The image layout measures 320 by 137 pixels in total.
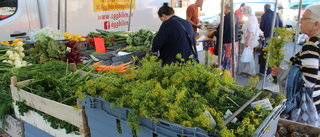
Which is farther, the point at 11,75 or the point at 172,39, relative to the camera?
the point at 172,39

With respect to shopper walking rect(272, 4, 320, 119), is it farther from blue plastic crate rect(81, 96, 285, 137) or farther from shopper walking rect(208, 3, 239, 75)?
shopper walking rect(208, 3, 239, 75)

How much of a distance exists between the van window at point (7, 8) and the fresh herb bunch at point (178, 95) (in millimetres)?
3518

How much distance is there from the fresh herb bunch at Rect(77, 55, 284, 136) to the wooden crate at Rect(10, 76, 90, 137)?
10.3 inches

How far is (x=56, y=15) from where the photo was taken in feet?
16.8

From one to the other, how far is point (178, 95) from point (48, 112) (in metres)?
1.33

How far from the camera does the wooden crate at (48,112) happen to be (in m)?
1.93

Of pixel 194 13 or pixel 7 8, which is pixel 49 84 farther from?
pixel 194 13

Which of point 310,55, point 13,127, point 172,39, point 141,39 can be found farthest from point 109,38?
point 310,55

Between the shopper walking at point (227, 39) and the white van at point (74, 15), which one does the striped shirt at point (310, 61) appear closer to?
the shopper walking at point (227, 39)

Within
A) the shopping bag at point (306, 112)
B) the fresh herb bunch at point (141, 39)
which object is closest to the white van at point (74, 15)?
the fresh herb bunch at point (141, 39)

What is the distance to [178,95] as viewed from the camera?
139 cm

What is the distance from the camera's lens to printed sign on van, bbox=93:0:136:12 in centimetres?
574

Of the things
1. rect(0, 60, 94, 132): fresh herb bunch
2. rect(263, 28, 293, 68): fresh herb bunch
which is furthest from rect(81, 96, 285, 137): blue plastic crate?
rect(263, 28, 293, 68): fresh herb bunch

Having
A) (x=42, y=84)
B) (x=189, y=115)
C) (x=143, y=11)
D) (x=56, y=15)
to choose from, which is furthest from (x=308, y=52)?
(x=143, y=11)
